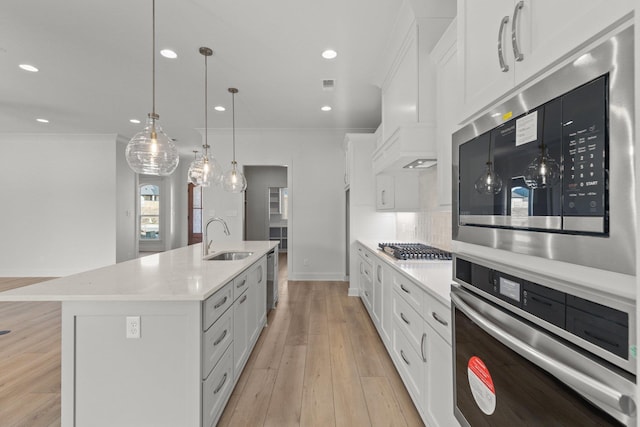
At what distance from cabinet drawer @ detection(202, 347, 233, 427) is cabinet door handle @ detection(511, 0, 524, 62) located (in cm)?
189

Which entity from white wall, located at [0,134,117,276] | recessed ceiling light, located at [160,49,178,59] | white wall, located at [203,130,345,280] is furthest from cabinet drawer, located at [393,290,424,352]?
white wall, located at [0,134,117,276]

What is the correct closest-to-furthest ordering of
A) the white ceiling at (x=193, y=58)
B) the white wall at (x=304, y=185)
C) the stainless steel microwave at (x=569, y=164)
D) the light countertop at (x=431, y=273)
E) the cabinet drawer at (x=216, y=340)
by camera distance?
the stainless steel microwave at (x=569, y=164) < the light countertop at (x=431, y=273) < the cabinet drawer at (x=216, y=340) < the white ceiling at (x=193, y=58) < the white wall at (x=304, y=185)

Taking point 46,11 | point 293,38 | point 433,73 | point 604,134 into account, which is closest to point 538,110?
point 604,134

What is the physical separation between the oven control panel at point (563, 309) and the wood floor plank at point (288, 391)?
1.50 meters

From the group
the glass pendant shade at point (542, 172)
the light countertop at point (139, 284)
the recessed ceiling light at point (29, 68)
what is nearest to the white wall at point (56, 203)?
the recessed ceiling light at point (29, 68)

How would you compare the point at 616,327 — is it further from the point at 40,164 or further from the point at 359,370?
the point at 40,164

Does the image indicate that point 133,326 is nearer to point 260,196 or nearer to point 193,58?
point 193,58

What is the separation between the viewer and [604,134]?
0.53 m

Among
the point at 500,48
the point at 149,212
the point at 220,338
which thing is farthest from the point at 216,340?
the point at 149,212

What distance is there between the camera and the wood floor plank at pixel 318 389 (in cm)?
179

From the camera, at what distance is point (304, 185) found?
18.1ft

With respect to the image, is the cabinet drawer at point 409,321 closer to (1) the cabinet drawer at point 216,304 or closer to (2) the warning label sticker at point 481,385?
(2) the warning label sticker at point 481,385

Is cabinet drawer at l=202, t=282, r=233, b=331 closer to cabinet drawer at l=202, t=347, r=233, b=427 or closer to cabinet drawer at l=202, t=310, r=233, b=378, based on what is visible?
cabinet drawer at l=202, t=310, r=233, b=378

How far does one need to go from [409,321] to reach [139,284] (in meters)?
1.67
